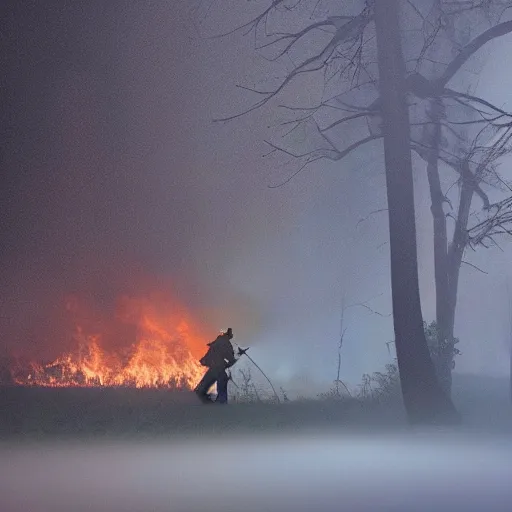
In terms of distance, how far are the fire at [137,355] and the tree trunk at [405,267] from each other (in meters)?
3.00

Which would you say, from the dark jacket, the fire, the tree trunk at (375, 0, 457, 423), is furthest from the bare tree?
the fire

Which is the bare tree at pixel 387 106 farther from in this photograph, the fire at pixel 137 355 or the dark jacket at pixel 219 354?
the fire at pixel 137 355

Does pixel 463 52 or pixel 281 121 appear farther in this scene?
pixel 281 121

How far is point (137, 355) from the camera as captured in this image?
1046 centimetres

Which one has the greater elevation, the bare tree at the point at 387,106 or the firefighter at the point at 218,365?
the bare tree at the point at 387,106

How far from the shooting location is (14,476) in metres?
5.46

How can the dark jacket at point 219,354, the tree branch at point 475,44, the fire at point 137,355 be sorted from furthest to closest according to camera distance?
the fire at point 137,355 → the dark jacket at point 219,354 → the tree branch at point 475,44

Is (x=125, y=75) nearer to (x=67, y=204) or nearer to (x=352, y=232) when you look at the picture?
(x=67, y=204)

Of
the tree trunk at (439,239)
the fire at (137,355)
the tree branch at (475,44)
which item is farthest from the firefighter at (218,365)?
the tree branch at (475,44)

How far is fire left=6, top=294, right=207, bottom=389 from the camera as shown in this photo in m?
10.3

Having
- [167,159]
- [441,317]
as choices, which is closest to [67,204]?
[167,159]

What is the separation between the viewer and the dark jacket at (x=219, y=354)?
32.6 feet

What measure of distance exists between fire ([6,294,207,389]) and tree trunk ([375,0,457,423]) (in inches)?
118

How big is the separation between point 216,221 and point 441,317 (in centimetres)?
363
